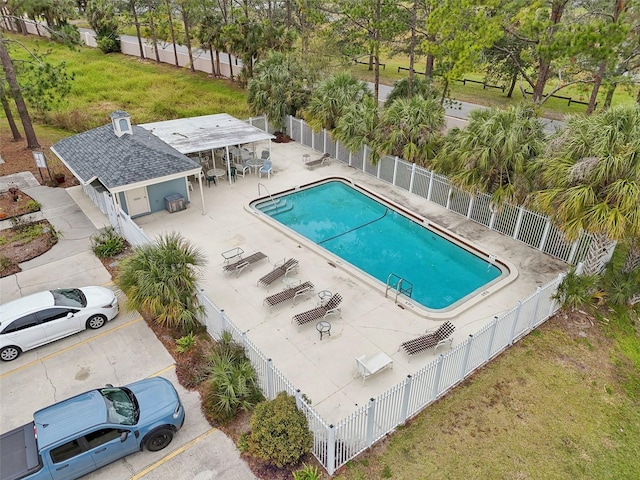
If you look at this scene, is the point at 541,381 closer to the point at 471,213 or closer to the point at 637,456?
the point at 637,456

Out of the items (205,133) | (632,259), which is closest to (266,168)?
(205,133)

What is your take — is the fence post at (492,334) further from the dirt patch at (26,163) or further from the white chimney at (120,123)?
the dirt patch at (26,163)

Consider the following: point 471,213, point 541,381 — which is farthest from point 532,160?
point 541,381

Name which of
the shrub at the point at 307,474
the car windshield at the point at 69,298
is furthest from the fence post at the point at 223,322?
the car windshield at the point at 69,298

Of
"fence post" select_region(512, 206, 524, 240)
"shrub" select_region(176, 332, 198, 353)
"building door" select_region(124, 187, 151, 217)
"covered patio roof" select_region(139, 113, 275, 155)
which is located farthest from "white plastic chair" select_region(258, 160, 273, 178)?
"shrub" select_region(176, 332, 198, 353)

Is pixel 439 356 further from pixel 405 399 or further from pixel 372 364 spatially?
pixel 372 364
